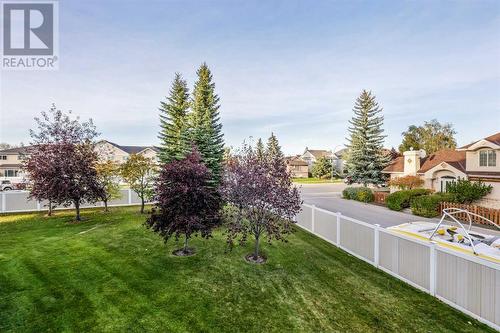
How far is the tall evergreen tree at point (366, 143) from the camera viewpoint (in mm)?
26516

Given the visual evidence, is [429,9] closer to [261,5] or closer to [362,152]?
[261,5]

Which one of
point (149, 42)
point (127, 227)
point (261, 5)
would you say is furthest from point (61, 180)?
point (261, 5)

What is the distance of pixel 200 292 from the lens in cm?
563

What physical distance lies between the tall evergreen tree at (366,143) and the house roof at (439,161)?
289 cm

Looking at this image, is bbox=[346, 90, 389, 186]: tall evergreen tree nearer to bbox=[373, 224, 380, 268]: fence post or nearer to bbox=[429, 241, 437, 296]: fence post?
bbox=[373, 224, 380, 268]: fence post

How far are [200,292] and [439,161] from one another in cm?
2723

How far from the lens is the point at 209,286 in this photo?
5.95 meters

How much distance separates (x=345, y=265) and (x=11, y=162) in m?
Answer: 57.7

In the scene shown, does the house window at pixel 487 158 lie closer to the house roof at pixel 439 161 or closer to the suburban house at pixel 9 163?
the house roof at pixel 439 161

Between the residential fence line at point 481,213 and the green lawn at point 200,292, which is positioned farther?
the residential fence line at point 481,213

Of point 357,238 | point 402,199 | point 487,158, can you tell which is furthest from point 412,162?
point 357,238

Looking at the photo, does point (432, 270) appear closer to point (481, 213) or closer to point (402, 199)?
point (481, 213)

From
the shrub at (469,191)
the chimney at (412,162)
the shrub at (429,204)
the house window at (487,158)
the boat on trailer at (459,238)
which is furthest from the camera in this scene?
the chimney at (412,162)

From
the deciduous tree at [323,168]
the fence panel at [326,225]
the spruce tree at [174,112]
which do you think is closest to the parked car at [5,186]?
the spruce tree at [174,112]
